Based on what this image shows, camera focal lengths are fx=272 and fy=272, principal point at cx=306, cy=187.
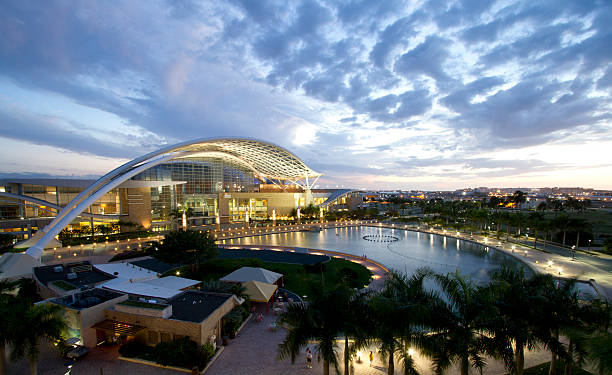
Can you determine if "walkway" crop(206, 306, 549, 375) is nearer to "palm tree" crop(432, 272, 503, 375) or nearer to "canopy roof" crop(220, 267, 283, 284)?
"palm tree" crop(432, 272, 503, 375)

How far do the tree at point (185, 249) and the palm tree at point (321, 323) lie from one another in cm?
1778

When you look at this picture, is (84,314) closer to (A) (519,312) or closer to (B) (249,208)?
(A) (519,312)

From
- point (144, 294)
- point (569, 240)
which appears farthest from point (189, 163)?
point (569, 240)

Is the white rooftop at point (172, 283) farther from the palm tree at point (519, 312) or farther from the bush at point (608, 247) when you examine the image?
the bush at point (608, 247)

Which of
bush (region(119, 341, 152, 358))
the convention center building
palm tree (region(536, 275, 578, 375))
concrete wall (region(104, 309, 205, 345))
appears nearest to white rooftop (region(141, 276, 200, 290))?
concrete wall (region(104, 309, 205, 345))

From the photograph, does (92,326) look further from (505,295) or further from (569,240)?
(569,240)

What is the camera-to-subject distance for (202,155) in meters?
61.3

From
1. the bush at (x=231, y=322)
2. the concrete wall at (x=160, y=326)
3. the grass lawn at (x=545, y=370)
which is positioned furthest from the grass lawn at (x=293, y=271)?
the grass lawn at (x=545, y=370)

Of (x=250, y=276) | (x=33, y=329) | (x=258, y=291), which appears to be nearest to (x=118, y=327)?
(x=33, y=329)

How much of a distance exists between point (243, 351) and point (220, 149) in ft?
173

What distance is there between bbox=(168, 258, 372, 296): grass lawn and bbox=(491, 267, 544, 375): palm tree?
12.0 metres

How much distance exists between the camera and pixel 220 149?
60.2m

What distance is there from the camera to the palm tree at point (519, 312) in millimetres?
8320

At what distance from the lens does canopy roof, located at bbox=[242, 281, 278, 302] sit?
16.9m
